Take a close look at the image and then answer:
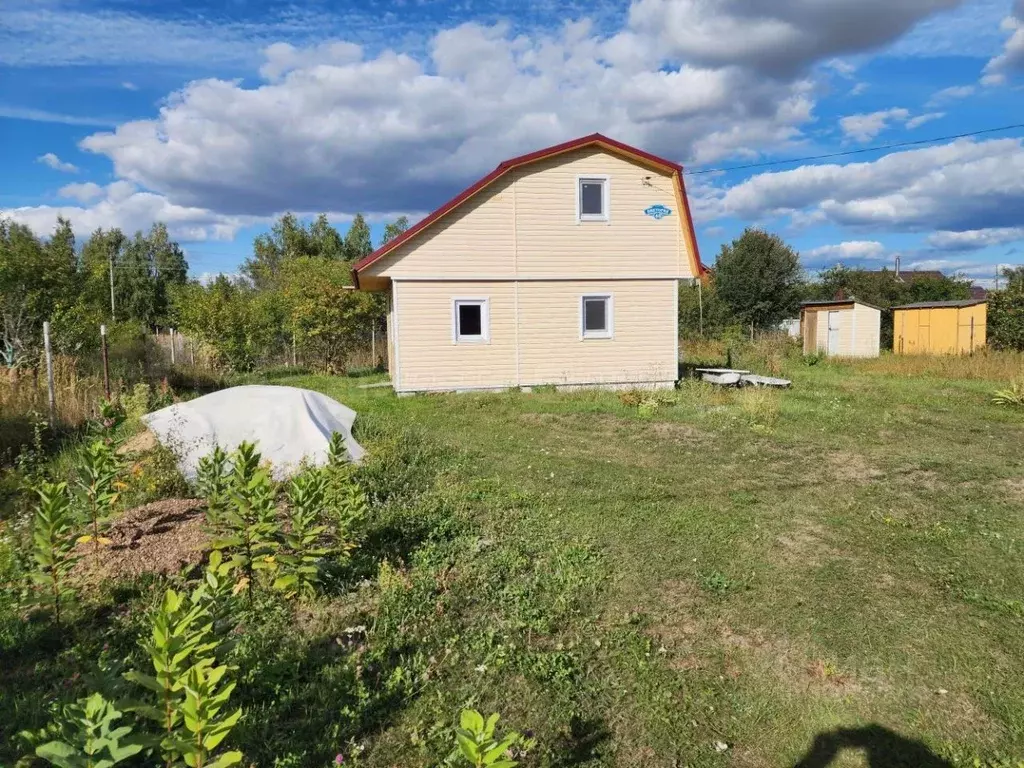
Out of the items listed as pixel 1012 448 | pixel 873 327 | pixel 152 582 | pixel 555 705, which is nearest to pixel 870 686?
pixel 555 705

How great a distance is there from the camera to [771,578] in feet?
15.7

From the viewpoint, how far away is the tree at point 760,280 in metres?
29.3

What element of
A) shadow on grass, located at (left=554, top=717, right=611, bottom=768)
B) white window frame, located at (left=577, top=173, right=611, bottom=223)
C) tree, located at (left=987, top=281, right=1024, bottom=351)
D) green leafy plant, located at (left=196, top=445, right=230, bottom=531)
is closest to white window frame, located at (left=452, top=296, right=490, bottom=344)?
white window frame, located at (left=577, top=173, right=611, bottom=223)

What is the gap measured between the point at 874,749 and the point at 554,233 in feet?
42.8

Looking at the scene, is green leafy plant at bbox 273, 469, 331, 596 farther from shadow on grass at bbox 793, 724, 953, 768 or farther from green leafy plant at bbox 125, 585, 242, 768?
shadow on grass at bbox 793, 724, 953, 768

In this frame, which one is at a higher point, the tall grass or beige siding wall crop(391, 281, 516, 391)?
beige siding wall crop(391, 281, 516, 391)

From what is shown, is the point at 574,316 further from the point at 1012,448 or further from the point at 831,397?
the point at 1012,448

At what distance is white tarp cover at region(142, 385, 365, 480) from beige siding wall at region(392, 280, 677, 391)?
6.85 metres

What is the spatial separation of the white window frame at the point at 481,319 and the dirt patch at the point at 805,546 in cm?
986

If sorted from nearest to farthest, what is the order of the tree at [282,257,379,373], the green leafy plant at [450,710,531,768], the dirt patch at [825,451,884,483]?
the green leafy plant at [450,710,531,768] → the dirt patch at [825,451,884,483] → the tree at [282,257,379,373]

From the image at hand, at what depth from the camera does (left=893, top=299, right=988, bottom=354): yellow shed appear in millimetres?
21453

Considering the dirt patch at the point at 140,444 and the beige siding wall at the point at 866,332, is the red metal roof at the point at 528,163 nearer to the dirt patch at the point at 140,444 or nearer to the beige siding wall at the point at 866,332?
the dirt patch at the point at 140,444

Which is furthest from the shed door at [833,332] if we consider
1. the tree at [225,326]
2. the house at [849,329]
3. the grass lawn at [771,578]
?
the tree at [225,326]

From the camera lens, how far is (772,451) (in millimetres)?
9125
